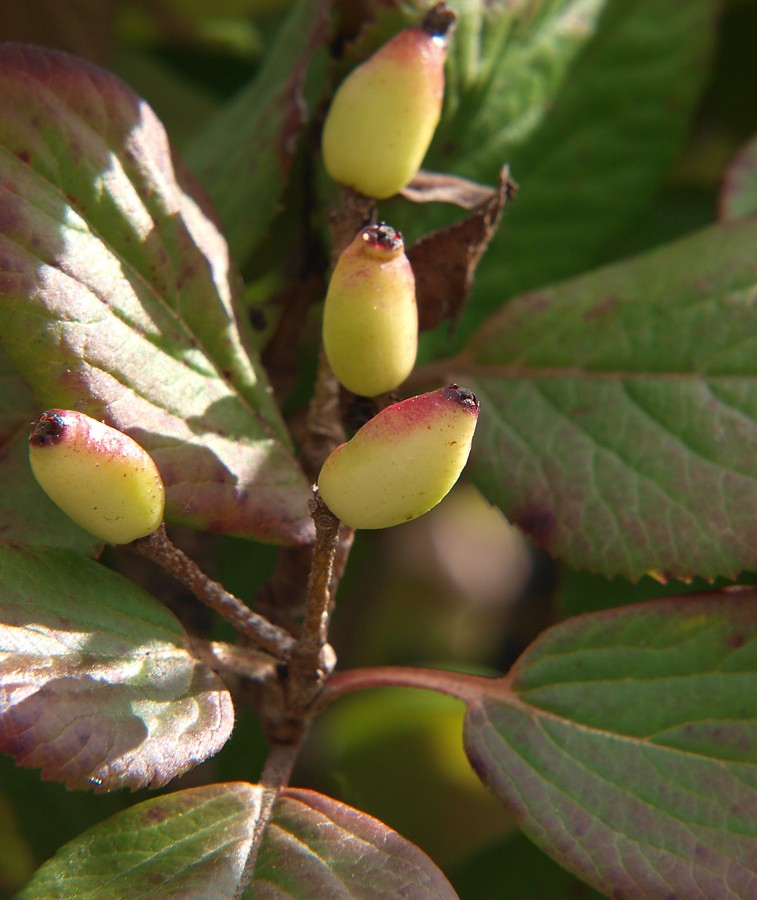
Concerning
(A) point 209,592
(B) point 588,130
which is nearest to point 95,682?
(A) point 209,592

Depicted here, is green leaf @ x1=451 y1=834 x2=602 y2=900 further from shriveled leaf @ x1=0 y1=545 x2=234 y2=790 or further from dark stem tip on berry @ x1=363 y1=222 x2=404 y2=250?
dark stem tip on berry @ x1=363 y1=222 x2=404 y2=250

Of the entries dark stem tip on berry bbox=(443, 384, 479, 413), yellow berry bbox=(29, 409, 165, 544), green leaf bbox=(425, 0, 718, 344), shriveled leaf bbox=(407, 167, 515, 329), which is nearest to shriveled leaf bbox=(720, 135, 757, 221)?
green leaf bbox=(425, 0, 718, 344)

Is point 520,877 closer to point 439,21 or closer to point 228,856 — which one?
point 228,856

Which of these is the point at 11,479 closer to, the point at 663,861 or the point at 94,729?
the point at 94,729

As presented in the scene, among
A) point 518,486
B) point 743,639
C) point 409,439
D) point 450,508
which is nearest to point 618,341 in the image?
point 518,486

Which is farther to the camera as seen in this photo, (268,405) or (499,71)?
(499,71)

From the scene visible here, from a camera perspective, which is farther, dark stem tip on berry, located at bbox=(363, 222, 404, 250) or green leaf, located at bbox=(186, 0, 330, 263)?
green leaf, located at bbox=(186, 0, 330, 263)
